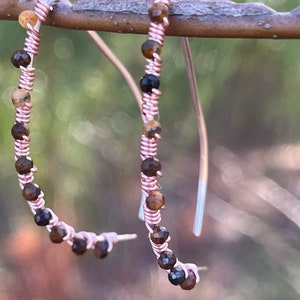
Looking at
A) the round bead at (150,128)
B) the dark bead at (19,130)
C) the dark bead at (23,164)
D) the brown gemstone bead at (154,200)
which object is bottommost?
the dark bead at (23,164)

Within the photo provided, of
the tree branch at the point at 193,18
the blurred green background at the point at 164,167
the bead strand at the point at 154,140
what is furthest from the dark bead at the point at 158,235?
the blurred green background at the point at 164,167

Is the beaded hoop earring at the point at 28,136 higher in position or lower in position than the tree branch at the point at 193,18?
lower

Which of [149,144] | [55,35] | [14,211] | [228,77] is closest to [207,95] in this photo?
[228,77]

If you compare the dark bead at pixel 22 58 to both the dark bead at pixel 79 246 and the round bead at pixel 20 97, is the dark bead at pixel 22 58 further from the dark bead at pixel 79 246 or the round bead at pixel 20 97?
the dark bead at pixel 79 246

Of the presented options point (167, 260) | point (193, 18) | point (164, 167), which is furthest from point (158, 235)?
point (164, 167)

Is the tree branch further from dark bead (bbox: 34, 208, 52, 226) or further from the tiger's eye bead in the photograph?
dark bead (bbox: 34, 208, 52, 226)

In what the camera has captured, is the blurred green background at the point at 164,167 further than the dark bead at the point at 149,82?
Yes

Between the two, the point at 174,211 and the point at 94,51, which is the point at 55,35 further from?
the point at 174,211
